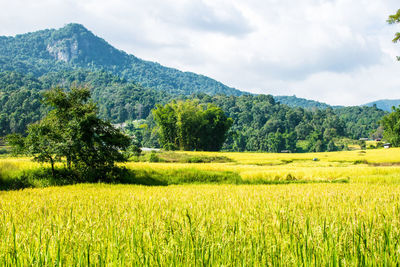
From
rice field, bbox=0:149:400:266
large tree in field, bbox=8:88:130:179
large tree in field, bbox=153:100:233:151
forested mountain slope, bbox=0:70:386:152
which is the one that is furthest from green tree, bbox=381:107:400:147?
rice field, bbox=0:149:400:266

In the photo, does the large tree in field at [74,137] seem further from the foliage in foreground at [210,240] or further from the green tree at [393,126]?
the green tree at [393,126]

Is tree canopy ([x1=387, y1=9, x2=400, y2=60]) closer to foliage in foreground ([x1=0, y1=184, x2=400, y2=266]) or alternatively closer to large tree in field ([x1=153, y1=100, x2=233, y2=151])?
foliage in foreground ([x1=0, y1=184, x2=400, y2=266])

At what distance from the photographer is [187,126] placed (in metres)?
63.2

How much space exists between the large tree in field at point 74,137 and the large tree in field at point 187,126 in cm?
4262

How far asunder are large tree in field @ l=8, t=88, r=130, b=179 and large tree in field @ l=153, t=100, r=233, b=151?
42.6 metres

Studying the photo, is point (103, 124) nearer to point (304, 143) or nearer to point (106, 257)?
point (106, 257)

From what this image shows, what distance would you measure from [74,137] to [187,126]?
46.3 m

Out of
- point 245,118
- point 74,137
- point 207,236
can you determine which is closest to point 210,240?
point 207,236

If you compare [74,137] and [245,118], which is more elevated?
[245,118]

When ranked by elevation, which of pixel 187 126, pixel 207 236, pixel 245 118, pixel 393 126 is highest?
pixel 245 118

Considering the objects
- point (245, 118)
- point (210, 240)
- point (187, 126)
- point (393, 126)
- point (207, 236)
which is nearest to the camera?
point (210, 240)

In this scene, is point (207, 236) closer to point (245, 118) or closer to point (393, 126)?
point (393, 126)

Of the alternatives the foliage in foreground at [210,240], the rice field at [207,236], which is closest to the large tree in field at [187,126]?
the rice field at [207,236]

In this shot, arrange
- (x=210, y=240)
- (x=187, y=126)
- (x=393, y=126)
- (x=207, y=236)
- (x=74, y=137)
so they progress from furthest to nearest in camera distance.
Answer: (x=393, y=126) < (x=187, y=126) < (x=74, y=137) < (x=207, y=236) < (x=210, y=240)
